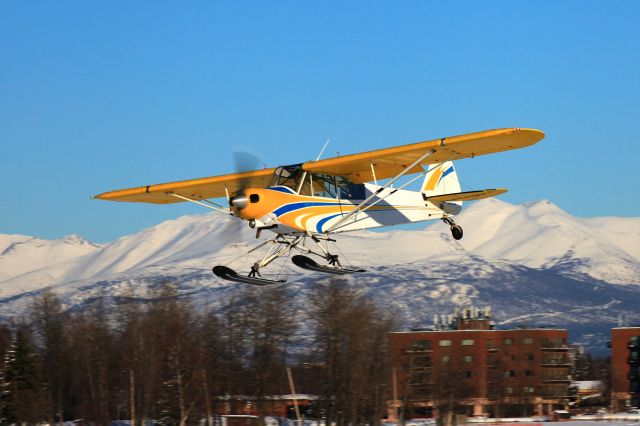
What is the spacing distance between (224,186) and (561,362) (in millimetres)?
95116

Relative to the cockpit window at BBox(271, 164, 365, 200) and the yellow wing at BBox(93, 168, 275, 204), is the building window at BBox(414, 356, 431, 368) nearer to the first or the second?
the yellow wing at BBox(93, 168, 275, 204)

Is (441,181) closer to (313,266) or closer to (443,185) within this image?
(443,185)

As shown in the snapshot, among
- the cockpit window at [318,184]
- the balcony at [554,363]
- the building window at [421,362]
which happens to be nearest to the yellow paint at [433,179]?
the cockpit window at [318,184]

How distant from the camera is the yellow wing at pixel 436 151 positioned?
2908 centimetres

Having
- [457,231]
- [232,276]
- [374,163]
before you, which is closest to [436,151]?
[374,163]

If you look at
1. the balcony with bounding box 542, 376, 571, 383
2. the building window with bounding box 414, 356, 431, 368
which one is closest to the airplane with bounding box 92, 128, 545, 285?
the building window with bounding box 414, 356, 431, 368

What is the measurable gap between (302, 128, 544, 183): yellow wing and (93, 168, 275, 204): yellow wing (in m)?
2.49

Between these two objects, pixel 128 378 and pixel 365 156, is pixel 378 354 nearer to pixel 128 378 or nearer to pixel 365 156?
pixel 128 378

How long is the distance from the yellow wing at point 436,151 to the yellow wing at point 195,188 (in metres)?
2.49

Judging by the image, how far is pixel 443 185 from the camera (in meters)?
35.2

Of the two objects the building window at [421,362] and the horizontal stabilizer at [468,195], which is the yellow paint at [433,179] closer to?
the horizontal stabilizer at [468,195]

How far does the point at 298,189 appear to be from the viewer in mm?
29234

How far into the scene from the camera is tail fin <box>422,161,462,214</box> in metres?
33.4

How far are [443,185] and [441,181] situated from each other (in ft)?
0.48
